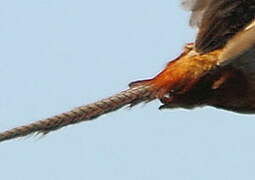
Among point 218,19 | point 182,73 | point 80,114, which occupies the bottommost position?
point 80,114

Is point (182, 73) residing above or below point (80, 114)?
above

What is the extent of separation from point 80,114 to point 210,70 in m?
0.74

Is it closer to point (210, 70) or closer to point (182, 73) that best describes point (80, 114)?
point (182, 73)

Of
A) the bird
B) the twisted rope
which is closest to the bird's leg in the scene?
the bird

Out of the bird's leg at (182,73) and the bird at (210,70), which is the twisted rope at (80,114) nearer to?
the bird at (210,70)

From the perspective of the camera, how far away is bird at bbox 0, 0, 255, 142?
3.19 metres

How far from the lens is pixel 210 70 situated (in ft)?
11.0

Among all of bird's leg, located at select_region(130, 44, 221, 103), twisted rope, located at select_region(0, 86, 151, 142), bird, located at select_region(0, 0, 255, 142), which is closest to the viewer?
twisted rope, located at select_region(0, 86, 151, 142)

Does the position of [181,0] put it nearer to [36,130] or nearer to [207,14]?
[207,14]

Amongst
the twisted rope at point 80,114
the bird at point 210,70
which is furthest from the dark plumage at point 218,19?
the twisted rope at point 80,114

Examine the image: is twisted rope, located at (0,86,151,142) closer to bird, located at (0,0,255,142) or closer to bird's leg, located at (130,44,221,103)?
bird, located at (0,0,255,142)

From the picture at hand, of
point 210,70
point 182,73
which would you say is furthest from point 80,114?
point 210,70

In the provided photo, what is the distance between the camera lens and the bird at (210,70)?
3193mm

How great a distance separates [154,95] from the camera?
339 centimetres
